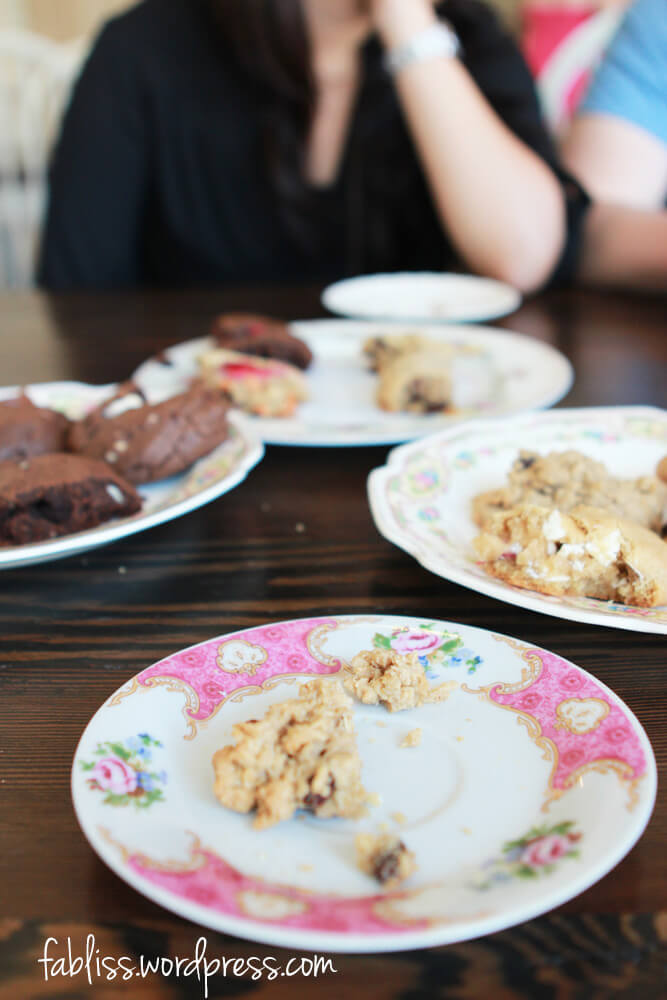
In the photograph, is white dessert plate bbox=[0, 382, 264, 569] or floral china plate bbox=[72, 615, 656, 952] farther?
white dessert plate bbox=[0, 382, 264, 569]

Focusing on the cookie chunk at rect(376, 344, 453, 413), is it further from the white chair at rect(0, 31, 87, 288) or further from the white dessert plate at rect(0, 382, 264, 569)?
the white chair at rect(0, 31, 87, 288)

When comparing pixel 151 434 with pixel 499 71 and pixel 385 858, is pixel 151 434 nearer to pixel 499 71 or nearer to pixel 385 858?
pixel 385 858

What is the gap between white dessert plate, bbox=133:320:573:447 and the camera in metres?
1.03

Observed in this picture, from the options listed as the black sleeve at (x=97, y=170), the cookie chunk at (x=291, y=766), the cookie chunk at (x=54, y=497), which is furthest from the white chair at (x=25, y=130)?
the cookie chunk at (x=291, y=766)

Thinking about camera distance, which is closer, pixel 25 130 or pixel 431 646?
pixel 431 646

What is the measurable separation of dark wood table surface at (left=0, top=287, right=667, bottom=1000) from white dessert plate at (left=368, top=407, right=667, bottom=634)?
0.13 ft

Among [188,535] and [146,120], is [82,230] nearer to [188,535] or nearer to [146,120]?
[146,120]

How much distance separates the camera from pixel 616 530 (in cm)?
65

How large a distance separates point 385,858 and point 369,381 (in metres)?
0.93

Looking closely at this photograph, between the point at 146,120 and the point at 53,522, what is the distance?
1602 millimetres

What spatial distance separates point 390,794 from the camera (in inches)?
18.2

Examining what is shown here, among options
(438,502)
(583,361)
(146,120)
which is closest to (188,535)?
(438,502)

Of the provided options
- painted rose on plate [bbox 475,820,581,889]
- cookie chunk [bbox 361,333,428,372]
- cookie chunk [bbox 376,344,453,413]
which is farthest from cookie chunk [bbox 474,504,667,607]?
cookie chunk [bbox 361,333,428,372]

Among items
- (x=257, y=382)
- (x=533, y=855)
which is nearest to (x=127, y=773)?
(x=533, y=855)
